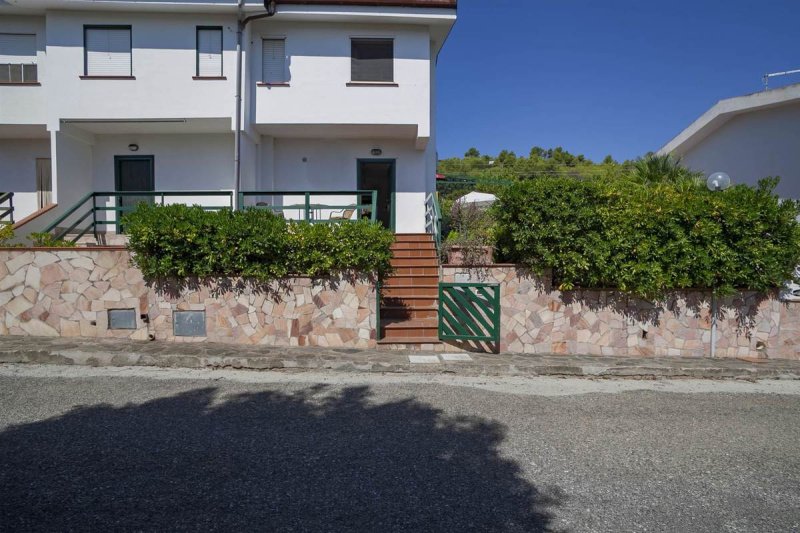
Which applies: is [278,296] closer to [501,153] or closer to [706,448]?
[706,448]

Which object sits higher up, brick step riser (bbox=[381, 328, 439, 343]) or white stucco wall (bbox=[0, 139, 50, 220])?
white stucco wall (bbox=[0, 139, 50, 220])

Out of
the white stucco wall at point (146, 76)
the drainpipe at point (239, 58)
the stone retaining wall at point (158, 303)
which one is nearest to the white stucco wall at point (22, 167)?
the white stucco wall at point (146, 76)

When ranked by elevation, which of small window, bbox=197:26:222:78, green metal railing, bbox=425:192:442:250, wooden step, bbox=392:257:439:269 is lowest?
wooden step, bbox=392:257:439:269

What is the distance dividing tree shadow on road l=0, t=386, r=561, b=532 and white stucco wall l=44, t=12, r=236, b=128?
9.49 metres

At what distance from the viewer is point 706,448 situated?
196 inches

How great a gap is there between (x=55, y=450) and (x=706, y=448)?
20.9 ft

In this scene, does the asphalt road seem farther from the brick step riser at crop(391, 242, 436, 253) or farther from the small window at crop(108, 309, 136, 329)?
the brick step riser at crop(391, 242, 436, 253)

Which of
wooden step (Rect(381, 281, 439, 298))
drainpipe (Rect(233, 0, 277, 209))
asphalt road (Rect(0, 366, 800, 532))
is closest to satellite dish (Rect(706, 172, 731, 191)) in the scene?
asphalt road (Rect(0, 366, 800, 532))

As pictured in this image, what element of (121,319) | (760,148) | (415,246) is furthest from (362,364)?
(760,148)

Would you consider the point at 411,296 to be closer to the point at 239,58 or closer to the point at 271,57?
the point at 239,58

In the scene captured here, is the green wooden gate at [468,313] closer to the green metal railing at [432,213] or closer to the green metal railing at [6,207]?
the green metal railing at [432,213]

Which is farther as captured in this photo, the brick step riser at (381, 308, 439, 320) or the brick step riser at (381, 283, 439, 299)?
the brick step riser at (381, 283, 439, 299)

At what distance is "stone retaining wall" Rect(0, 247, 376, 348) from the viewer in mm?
8664

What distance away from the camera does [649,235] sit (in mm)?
8617
